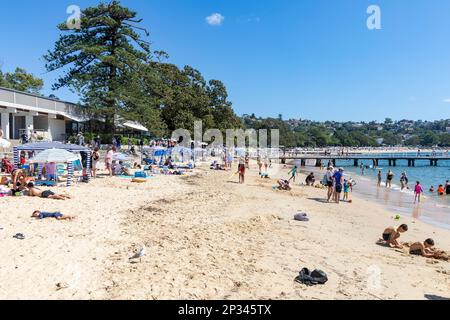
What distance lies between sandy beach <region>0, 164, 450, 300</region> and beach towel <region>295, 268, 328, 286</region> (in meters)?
0.14

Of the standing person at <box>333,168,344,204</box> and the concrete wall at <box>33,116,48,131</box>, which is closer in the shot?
the standing person at <box>333,168,344,204</box>

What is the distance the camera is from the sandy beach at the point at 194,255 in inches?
219

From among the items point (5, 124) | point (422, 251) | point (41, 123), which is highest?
point (41, 123)

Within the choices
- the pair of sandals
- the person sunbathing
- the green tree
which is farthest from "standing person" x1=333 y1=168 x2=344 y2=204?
the green tree

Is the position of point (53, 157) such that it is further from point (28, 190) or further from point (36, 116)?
point (36, 116)

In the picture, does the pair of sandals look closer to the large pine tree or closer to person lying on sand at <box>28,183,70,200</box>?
person lying on sand at <box>28,183,70,200</box>

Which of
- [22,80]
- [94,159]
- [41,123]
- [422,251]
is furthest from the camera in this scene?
[22,80]

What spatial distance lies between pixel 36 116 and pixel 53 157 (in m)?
17.6

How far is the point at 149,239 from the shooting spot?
798 cm

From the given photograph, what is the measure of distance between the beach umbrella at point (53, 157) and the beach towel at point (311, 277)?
10.9 m

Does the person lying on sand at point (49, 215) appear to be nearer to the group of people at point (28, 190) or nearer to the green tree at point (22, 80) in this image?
the group of people at point (28, 190)

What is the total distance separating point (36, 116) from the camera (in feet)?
95.0

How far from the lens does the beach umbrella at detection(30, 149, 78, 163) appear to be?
1378 centimetres

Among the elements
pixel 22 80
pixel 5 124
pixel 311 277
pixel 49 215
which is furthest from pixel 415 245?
pixel 22 80
